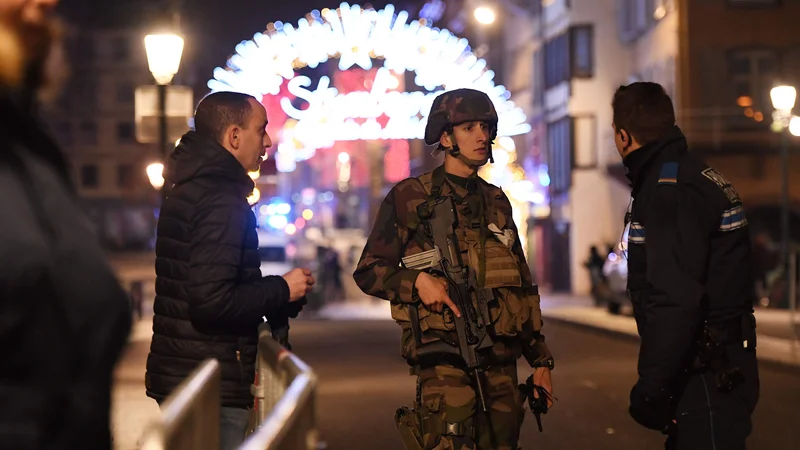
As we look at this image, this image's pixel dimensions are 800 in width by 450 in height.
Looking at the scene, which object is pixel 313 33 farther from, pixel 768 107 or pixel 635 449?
pixel 635 449

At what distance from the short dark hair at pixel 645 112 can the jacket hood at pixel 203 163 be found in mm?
1400

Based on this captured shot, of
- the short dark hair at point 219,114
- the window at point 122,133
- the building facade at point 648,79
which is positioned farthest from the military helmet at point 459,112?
the window at point 122,133

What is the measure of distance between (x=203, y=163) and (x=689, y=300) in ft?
5.96

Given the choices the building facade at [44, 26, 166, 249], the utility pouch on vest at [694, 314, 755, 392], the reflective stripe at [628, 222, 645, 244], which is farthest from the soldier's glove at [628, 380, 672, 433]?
the building facade at [44, 26, 166, 249]

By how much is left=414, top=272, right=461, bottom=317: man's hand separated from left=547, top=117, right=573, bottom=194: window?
4344 cm

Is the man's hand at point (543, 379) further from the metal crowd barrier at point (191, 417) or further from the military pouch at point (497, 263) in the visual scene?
the metal crowd barrier at point (191, 417)

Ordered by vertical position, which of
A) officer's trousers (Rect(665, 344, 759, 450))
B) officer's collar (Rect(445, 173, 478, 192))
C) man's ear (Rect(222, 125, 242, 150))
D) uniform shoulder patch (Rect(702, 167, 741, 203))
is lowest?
officer's trousers (Rect(665, 344, 759, 450))

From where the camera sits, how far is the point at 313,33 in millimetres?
37188

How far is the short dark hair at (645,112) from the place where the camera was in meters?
5.24

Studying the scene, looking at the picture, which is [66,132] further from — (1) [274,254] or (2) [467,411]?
(2) [467,411]

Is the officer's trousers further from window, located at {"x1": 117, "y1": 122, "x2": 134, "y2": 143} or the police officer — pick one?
window, located at {"x1": 117, "y1": 122, "x2": 134, "y2": 143}

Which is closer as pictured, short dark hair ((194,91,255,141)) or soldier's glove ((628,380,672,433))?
soldier's glove ((628,380,672,433))

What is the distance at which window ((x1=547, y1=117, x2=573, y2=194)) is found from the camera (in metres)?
49.3

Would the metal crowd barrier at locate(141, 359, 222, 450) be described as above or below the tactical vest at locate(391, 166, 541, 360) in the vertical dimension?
below
